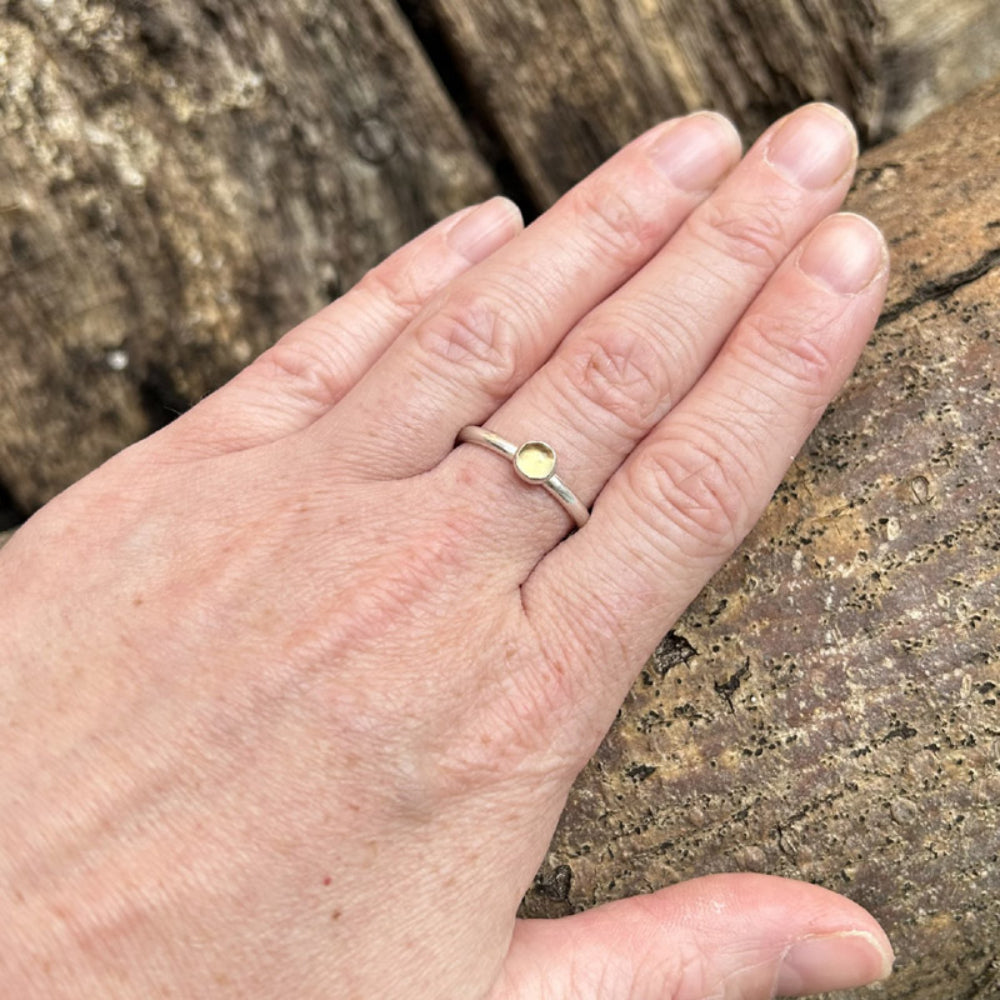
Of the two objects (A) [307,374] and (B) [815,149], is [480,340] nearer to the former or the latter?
(A) [307,374]

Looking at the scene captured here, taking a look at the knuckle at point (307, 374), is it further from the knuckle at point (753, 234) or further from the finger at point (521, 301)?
the knuckle at point (753, 234)

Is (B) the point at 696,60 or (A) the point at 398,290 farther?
(B) the point at 696,60

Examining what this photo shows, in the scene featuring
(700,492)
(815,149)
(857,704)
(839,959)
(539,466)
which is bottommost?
(839,959)

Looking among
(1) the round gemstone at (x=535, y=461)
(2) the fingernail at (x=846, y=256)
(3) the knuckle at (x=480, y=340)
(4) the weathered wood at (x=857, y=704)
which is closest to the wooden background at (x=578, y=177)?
(4) the weathered wood at (x=857, y=704)

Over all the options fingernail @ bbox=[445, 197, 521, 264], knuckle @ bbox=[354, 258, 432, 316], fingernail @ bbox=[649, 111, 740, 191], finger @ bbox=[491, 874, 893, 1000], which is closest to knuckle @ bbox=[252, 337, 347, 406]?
knuckle @ bbox=[354, 258, 432, 316]

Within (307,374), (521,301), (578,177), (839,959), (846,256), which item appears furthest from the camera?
(578,177)

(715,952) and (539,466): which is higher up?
(539,466)

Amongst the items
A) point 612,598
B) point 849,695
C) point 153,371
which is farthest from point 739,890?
point 153,371

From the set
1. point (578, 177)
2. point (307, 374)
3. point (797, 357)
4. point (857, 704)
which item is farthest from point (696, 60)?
point (857, 704)
